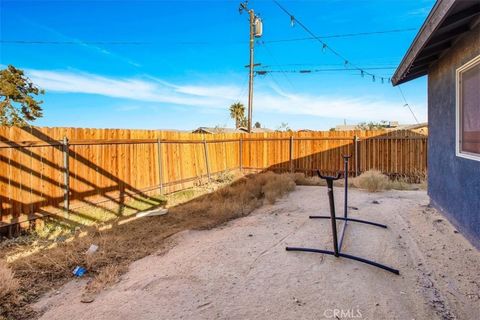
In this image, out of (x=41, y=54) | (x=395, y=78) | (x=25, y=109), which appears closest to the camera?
(x=395, y=78)

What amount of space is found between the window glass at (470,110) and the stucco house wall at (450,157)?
0.50ft

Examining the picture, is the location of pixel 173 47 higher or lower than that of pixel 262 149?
higher

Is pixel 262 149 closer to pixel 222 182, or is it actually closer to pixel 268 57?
pixel 222 182

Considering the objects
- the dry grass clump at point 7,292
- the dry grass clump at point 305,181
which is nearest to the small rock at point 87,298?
the dry grass clump at point 7,292

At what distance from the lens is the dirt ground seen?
82.7 inches

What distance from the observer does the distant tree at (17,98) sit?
44.8 feet

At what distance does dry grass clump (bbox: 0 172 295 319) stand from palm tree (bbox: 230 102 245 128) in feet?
86.0

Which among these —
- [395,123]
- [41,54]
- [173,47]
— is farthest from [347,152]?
[395,123]

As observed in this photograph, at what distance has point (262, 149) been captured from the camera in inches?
441

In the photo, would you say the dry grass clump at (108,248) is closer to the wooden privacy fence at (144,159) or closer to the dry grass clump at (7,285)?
the dry grass clump at (7,285)

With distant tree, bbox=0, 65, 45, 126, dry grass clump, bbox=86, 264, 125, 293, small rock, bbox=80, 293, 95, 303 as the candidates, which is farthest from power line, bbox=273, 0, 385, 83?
distant tree, bbox=0, 65, 45, 126

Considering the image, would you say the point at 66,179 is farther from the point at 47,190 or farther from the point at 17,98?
the point at 17,98

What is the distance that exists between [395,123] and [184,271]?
1214 inches

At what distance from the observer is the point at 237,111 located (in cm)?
3191
